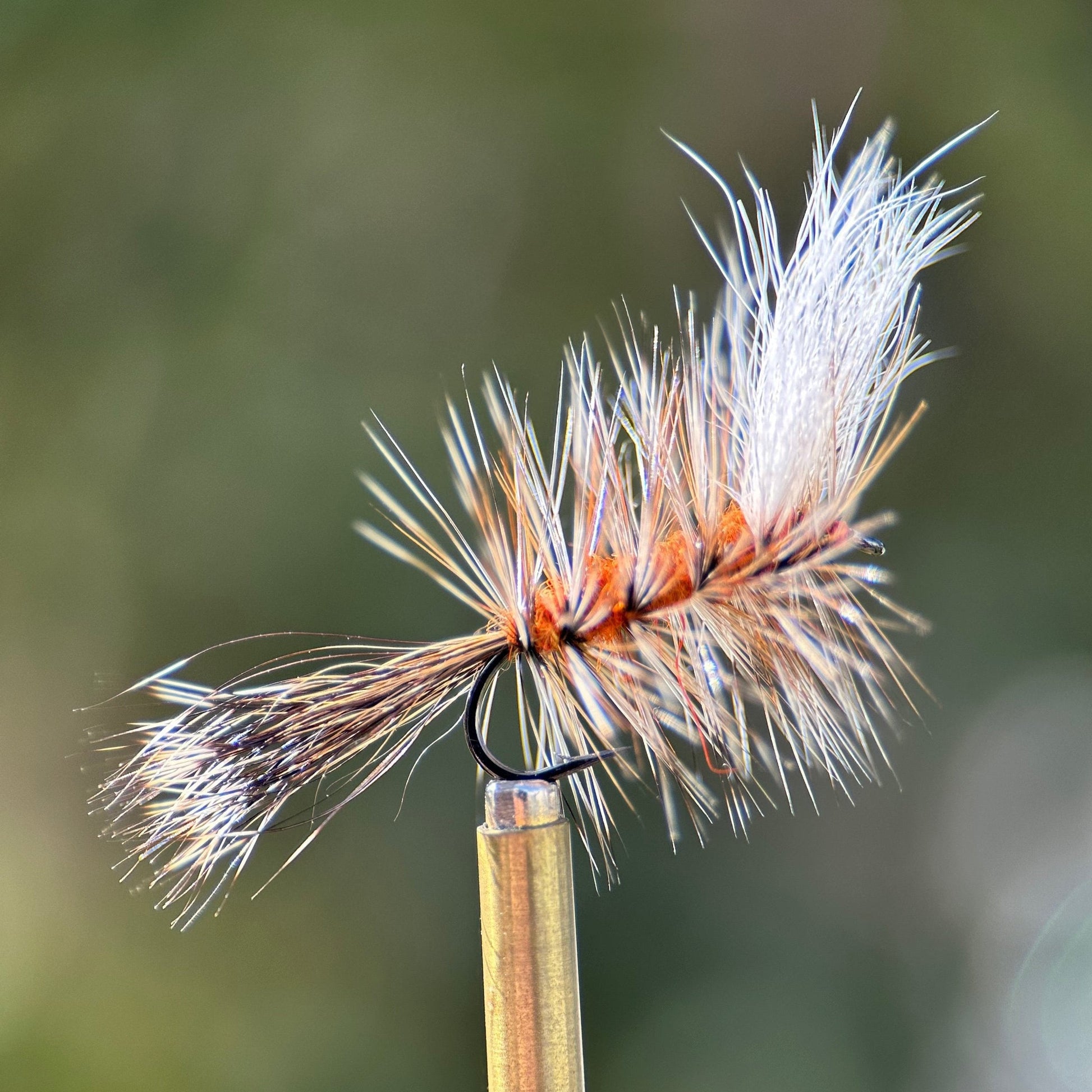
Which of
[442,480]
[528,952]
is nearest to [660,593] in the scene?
[528,952]

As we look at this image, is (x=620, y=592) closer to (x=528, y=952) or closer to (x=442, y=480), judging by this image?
(x=528, y=952)

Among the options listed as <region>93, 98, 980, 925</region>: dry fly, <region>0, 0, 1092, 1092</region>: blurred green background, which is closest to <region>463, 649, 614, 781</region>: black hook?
<region>93, 98, 980, 925</region>: dry fly

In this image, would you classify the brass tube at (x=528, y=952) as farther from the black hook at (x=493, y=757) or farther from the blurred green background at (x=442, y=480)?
the blurred green background at (x=442, y=480)

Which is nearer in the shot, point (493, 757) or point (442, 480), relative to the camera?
point (493, 757)

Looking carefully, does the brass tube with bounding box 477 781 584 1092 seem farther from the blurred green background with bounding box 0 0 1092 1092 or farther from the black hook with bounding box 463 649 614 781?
the blurred green background with bounding box 0 0 1092 1092

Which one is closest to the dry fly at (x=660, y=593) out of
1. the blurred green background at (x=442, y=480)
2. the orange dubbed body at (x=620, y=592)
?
the orange dubbed body at (x=620, y=592)

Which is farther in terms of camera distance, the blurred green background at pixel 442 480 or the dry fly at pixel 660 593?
the blurred green background at pixel 442 480
